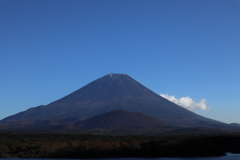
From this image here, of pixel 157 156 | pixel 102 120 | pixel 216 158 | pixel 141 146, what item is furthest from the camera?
pixel 102 120

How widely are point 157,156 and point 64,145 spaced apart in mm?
16802

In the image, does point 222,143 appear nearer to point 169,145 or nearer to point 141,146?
point 169,145

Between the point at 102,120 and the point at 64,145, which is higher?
the point at 102,120

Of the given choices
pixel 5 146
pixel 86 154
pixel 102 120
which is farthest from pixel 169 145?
pixel 102 120

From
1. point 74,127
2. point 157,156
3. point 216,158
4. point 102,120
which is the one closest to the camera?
point 216,158

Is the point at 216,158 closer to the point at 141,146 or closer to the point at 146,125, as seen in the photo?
the point at 141,146

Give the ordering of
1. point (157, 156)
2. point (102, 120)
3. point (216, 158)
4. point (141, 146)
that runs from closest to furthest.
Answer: point (216, 158), point (157, 156), point (141, 146), point (102, 120)

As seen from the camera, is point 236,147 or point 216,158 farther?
point 236,147

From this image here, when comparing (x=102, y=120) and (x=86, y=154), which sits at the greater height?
(x=102, y=120)

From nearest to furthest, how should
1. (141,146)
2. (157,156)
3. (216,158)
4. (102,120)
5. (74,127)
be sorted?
1. (216,158)
2. (157,156)
3. (141,146)
4. (74,127)
5. (102,120)

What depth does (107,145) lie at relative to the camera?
6419 cm

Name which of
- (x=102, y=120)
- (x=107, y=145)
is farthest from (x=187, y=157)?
(x=102, y=120)

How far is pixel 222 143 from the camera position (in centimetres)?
6706

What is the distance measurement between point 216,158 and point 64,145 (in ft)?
85.4
